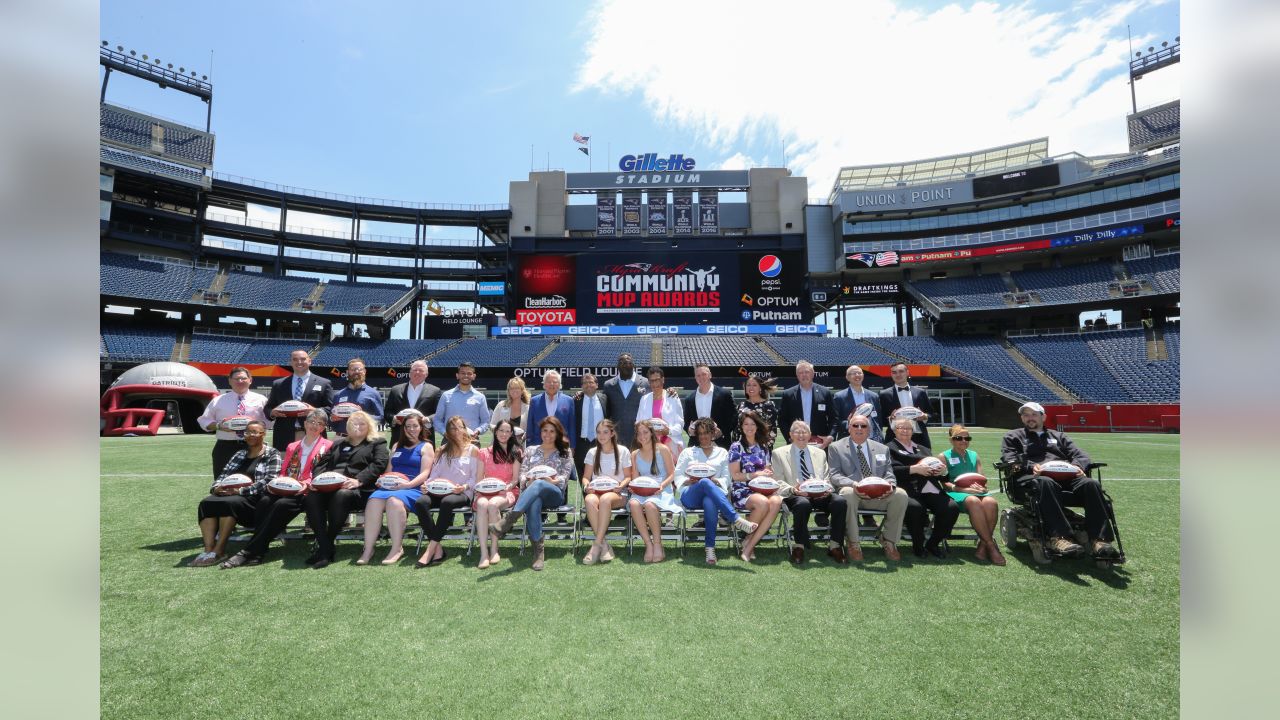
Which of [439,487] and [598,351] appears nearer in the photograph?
[439,487]

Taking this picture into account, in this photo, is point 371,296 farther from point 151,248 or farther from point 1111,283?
point 1111,283

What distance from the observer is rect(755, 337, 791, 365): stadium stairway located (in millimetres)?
31438

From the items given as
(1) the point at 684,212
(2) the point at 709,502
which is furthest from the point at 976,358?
(2) the point at 709,502

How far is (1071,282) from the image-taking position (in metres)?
33.3

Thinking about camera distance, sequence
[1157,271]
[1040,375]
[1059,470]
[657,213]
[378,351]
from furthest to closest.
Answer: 1. [378,351]
2. [657,213]
3. [1157,271]
4. [1040,375]
5. [1059,470]

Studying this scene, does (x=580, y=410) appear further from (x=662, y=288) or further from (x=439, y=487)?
(x=662, y=288)

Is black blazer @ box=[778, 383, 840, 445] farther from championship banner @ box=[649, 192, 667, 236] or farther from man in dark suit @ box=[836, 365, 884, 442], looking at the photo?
championship banner @ box=[649, 192, 667, 236]

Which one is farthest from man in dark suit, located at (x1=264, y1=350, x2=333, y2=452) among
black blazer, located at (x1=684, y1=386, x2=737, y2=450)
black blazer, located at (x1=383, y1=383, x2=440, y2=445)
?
black blazer, located at (x1=684, y1=386, x2=737, y2=450)

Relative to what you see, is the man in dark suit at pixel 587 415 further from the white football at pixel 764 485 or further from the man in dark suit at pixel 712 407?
the white football at pixel 764 485

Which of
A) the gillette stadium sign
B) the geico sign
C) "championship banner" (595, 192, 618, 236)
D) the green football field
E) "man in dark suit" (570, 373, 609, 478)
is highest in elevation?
the gillette stadium sign

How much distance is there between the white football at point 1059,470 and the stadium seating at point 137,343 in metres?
36.3

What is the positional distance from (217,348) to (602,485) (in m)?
35.0

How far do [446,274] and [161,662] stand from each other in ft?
123

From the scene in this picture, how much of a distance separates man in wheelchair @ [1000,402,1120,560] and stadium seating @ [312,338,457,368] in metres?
31.6
